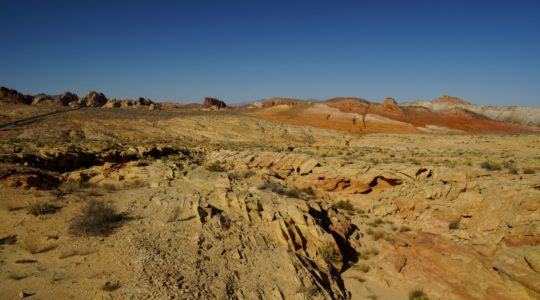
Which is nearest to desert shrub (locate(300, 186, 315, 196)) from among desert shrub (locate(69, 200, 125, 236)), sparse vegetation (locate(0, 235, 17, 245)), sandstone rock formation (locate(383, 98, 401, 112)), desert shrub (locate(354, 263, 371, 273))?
desert shrub (locate(354, 263, 371, 273))

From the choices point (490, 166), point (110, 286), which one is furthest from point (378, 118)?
point (110, 286)

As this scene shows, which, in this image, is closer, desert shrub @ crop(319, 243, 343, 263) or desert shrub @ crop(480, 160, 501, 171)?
desert shrub @ crop(319, 243, 343, 263)

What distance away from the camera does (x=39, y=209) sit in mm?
8836

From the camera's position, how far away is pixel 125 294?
629 cm

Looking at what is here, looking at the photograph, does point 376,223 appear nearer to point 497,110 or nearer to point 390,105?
point 390,105

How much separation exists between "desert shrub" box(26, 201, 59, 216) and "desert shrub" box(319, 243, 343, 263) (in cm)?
798

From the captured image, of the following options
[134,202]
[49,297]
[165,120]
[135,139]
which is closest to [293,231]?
[134,202]

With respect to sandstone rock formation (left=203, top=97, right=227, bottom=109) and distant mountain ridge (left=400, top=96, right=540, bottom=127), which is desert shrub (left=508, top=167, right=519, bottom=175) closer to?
distant mountain ridge (left=400, top=96, right=540, bottom=127)

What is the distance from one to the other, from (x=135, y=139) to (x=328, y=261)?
761 inches

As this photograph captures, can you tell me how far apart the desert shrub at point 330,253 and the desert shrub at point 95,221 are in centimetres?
610

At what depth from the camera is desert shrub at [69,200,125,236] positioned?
8118mm

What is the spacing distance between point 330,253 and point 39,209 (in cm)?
849

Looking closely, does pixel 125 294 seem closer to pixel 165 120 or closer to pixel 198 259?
pixel 198 259

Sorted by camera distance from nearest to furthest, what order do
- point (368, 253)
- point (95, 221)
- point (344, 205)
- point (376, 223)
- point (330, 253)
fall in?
point (95, 221) < point (330, 253) < point (368, 253) < point (376, 223) < point (344, 205)
